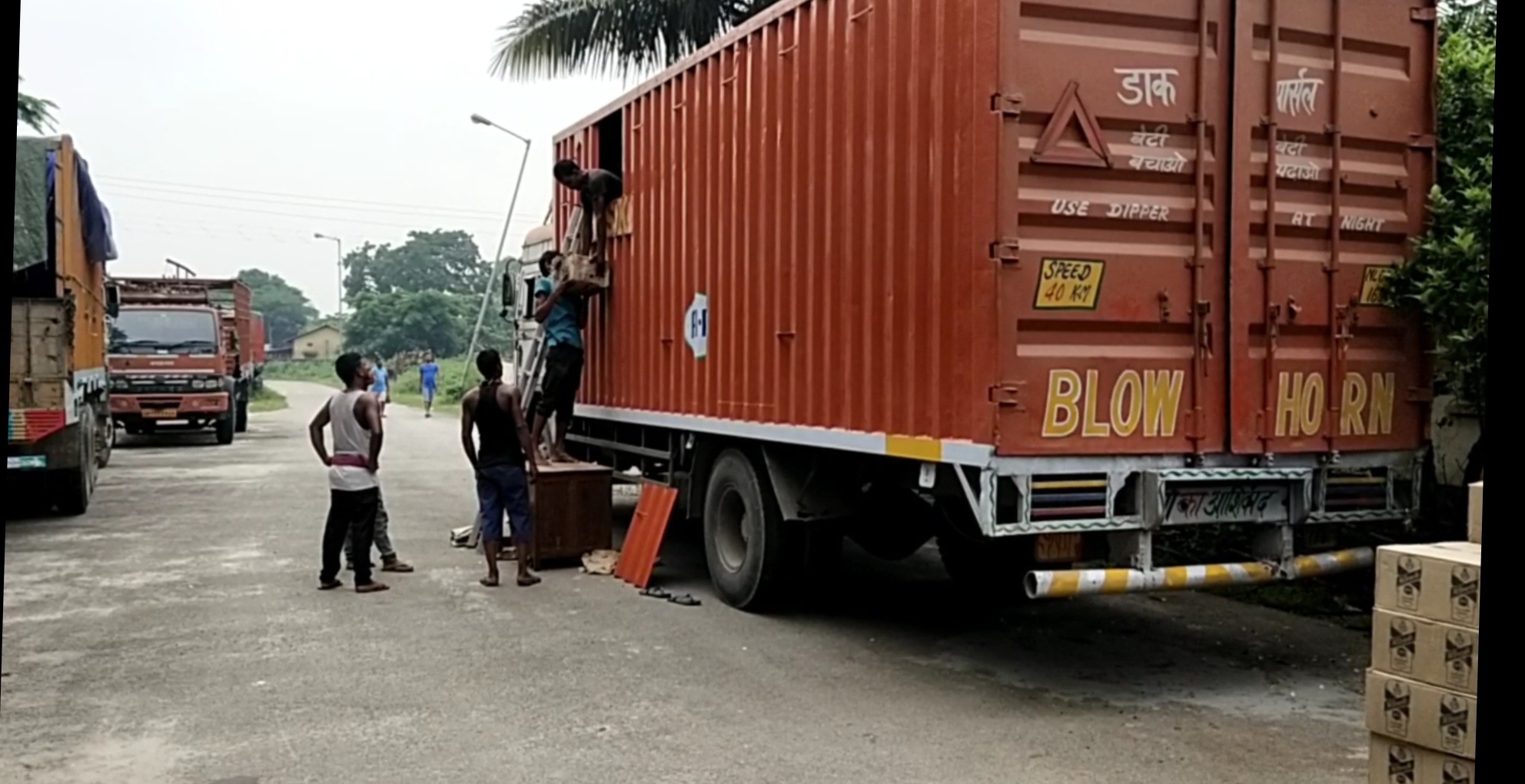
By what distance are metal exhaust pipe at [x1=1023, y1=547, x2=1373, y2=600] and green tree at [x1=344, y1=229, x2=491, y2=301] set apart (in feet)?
281

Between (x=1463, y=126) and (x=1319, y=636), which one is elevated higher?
(x=1463, y=126)

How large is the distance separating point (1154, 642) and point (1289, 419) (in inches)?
65.4

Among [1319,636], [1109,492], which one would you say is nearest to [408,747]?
[1109,492]

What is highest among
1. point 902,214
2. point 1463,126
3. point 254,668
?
point 1463,126

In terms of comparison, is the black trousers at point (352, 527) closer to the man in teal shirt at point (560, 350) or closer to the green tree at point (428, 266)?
the man in teal shirt at point (560, 350)

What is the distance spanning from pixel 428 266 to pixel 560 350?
83128 millimetres

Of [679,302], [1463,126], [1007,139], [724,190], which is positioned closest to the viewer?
[1007,139]

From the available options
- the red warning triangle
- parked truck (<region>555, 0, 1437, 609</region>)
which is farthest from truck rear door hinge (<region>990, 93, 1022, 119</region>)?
the red warning triangle

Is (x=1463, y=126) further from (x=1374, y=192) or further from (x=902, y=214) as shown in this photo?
(x=902, y=214)

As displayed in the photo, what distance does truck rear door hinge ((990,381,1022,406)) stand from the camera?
A: 18.0ft

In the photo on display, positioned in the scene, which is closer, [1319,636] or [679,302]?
[1319,636]

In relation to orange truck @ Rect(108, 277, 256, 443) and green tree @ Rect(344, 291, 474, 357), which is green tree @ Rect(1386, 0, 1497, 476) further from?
green tree @ Rect(344, 291, 474, 357)

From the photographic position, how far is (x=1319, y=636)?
7191 mm

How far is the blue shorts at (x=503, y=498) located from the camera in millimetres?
8719
